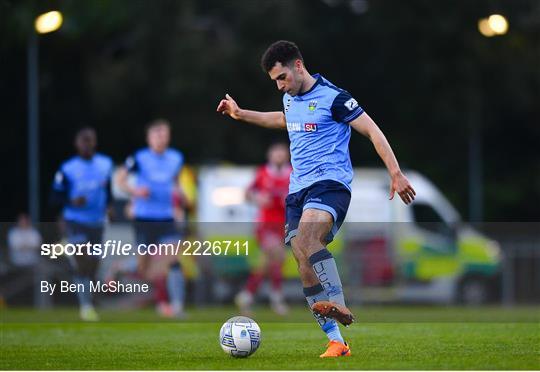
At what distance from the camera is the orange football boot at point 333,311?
994 centimetres

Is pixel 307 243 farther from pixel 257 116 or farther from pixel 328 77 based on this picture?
pixel 328 77

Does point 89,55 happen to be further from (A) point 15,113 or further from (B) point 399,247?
(B) point 399,247

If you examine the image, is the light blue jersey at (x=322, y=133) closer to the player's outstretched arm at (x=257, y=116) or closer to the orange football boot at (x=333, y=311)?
the player's outstretched arm at (x=257, y=116)

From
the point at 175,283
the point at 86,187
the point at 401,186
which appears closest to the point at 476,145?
the point at 175,283

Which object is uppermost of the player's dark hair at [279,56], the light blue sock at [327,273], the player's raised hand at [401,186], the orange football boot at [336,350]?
the player's dark hair at [279,56]

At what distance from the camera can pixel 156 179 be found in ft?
61.9

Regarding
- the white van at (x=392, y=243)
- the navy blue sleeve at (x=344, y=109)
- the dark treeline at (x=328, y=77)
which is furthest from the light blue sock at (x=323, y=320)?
the dark treeline at (x=328, y=77)

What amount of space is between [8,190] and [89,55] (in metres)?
5.62

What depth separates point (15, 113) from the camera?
1480 inches

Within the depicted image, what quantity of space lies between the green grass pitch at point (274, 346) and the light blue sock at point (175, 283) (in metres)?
1.67

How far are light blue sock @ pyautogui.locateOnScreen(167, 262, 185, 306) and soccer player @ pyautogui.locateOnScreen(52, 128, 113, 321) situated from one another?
1.11 metres

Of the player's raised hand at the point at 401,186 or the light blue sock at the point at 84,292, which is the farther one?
the light blue sock at the point at 84,292

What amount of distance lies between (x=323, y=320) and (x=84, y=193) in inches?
326

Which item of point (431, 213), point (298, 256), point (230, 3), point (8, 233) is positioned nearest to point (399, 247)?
point (431, 213)
